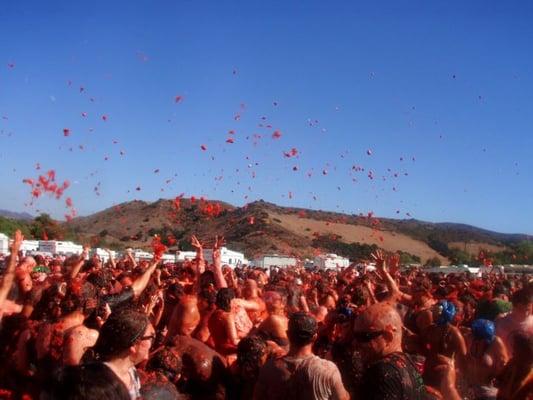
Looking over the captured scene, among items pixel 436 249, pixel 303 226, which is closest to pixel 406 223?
pixel 436 249

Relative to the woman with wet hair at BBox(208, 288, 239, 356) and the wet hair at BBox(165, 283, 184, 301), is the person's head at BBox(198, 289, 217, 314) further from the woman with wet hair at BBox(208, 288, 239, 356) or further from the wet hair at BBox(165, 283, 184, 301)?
the wet hair at BBox(165, 283, 184, 301)

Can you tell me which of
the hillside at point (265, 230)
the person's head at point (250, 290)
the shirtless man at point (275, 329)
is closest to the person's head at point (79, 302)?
the shirtless man at point (275, 329)

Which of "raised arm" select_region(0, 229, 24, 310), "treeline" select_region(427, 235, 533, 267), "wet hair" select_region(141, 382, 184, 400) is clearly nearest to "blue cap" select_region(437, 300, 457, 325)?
"wet hair" select_region(141, 382, 184, 400)

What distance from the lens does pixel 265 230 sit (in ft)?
249

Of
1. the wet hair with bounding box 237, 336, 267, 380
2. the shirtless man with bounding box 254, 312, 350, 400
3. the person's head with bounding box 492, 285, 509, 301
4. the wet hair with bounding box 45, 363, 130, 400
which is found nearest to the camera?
the wet hair with bounding box 45, 363, 130, 400

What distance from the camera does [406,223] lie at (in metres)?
123

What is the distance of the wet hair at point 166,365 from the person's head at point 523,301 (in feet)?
12.8

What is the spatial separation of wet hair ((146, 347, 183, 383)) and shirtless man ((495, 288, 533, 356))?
3664 mm

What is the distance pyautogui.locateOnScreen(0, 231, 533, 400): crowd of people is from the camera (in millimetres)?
3436

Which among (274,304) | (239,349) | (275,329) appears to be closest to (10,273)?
(239,349)

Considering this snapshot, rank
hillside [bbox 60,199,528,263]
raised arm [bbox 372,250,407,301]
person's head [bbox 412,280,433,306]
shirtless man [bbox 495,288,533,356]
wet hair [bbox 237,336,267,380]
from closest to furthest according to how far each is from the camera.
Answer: wet hair [bbox 237,336,267,380]
shirtless man [bbox 495,288,533,356]
raised arm [bbox 372,250,407,301]
person's head [bbox 412,280,433,306]
hillside [bbox 60,199,528,263]

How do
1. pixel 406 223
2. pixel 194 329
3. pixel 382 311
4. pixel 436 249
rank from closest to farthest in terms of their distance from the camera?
1. pixel 382 311
2. pixel 194 329
3. pixel 436 249
4. pixel 406 223

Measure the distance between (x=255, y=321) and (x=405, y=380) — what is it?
15.3 feet

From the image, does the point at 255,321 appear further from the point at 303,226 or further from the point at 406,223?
the point at 406,223
